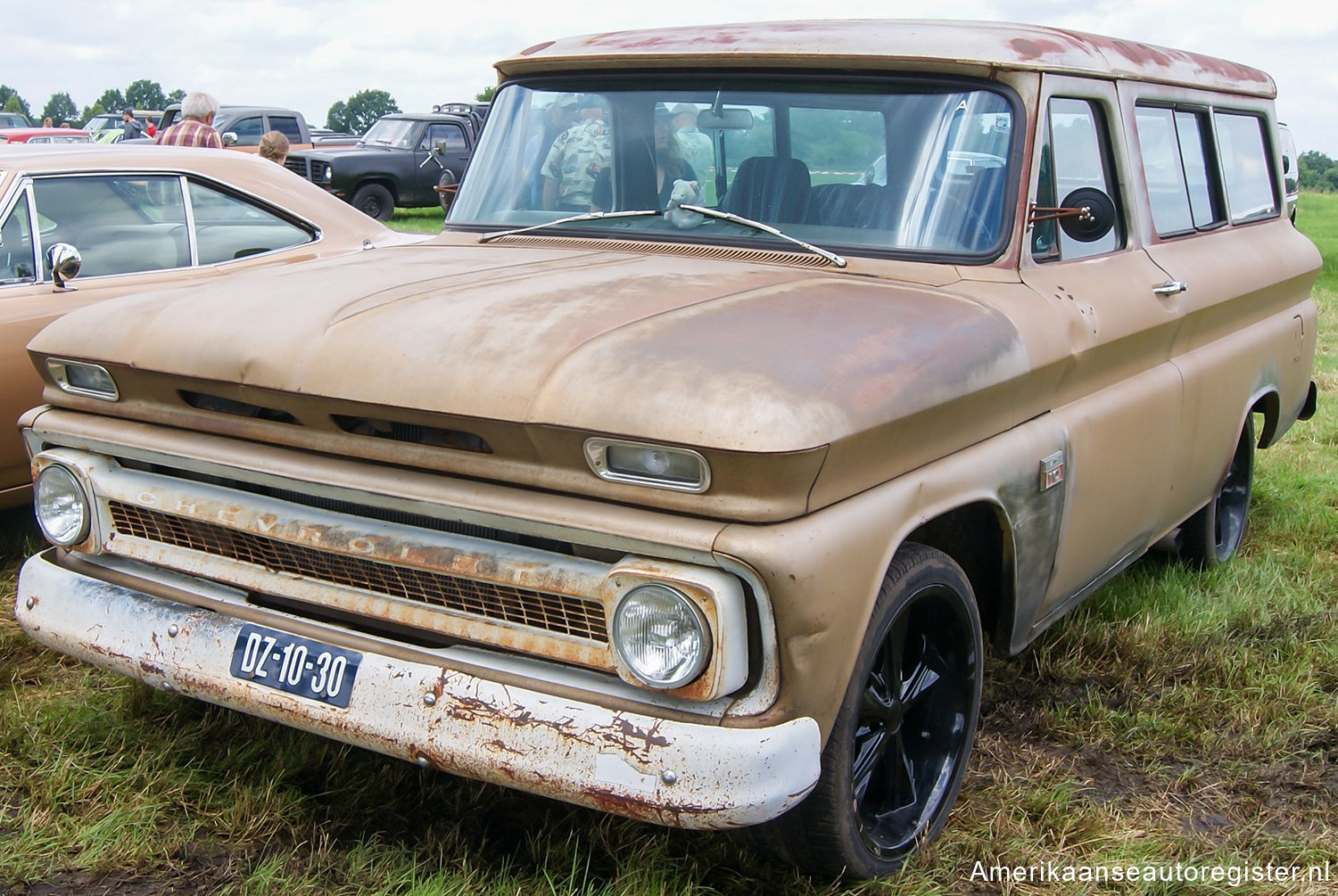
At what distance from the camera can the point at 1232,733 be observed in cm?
352

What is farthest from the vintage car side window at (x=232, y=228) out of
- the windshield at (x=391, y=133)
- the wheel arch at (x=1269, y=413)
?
the windshield at (x=391, y=133)

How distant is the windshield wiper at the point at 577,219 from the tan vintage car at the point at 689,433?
12mm

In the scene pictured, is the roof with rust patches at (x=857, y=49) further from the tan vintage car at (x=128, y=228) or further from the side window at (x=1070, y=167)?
the tan vintage car at (x=128, y=228)

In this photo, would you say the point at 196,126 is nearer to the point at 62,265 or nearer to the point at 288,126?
the point at 62,265

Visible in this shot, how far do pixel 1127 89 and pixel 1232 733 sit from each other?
1.89 meters

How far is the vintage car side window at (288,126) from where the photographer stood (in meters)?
21.4

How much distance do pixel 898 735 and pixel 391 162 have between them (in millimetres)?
18368

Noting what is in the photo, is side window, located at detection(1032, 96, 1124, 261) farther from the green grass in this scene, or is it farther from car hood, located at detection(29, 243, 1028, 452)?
the green grass

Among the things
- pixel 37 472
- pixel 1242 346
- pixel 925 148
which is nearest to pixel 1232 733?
pixel 1242 346

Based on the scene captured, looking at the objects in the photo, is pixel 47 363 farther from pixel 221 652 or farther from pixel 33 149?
pixel 33 149

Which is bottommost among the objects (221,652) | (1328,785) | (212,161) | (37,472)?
(1328,785)

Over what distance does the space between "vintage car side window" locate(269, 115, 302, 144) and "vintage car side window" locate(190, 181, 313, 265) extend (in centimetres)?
1710

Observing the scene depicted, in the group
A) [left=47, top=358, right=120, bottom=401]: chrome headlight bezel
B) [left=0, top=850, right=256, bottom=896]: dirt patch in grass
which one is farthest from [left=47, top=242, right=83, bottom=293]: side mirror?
[left=0, top=850, right=256, bottom=896]: dirt patch in grass

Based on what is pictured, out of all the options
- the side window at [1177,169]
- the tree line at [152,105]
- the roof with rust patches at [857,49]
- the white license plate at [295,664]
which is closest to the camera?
the white license plate at [295,664]
